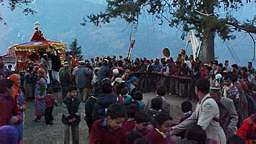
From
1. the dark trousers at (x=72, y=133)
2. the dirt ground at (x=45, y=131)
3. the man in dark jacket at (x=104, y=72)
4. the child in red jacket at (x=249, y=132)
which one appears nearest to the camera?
the child in red jacket at (x=249, y=132)

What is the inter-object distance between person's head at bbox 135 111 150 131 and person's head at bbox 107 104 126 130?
2.49ft

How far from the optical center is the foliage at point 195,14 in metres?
17.7

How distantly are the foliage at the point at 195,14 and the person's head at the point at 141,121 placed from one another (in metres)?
10.4

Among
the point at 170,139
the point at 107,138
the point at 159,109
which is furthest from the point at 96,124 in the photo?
the point at 159,109

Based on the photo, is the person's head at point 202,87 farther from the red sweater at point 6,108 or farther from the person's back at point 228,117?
the red sweater at point 6,108

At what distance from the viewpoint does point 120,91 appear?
35.0 ft

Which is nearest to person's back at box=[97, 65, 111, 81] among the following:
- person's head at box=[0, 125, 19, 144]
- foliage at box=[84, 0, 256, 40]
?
foliage at box=[84, 0, 256, 40]

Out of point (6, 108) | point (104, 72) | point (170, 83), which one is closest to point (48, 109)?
point (104, 72)

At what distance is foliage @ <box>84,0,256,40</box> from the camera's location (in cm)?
1766

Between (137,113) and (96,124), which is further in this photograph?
(137,113)

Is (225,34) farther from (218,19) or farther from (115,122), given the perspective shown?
(115,122)

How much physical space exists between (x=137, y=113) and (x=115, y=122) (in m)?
1.13

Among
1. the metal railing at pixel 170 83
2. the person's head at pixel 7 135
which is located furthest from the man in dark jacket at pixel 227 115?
the metal railing at pixel 170 83

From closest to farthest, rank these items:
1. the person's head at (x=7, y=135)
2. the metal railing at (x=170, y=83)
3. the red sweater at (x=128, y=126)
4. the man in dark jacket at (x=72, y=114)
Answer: the person's head at (x=7, y=135)
the red sweater at (x=128, y=126)
the man in dark jacket at (x=72, y=114)
the metal railing at (x=170, y=83)
